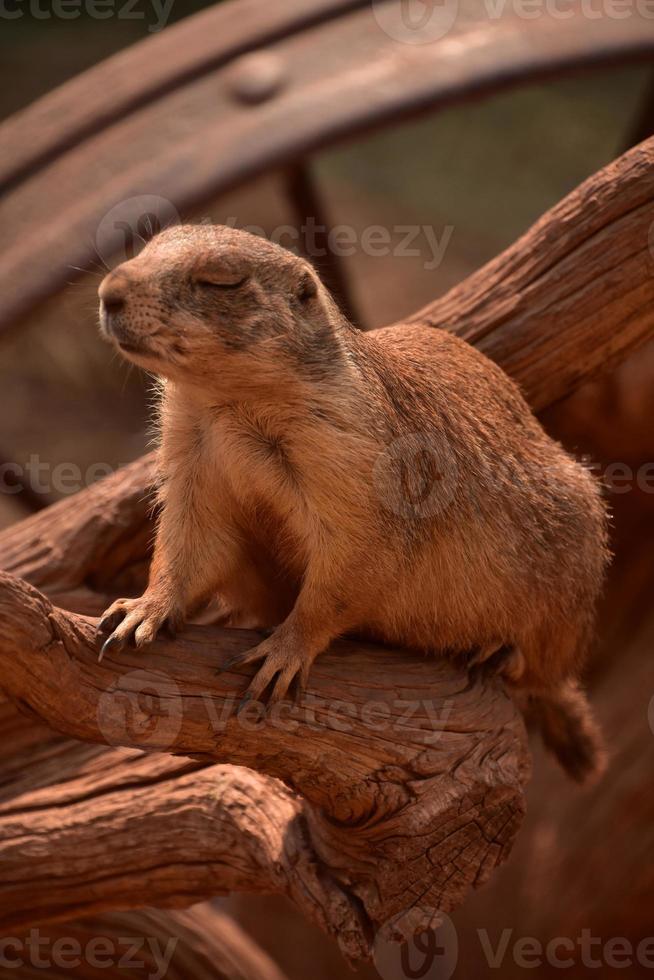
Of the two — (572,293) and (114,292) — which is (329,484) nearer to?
(114,292)

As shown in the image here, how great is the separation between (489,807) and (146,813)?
4.49 feet

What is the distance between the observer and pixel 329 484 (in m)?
3.78

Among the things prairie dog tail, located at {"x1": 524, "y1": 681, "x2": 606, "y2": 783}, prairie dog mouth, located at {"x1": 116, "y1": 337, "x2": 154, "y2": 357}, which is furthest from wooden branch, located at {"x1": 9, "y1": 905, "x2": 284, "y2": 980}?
prairie dog mouth, located at {"x1": 116, "y1": 337, "x2": 154, "y2": 357}

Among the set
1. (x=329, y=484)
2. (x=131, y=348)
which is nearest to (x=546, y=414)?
(x=329, y=484)

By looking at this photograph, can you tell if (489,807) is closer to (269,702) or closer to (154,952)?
(269,702)

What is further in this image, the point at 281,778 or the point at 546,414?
the point at 546,414

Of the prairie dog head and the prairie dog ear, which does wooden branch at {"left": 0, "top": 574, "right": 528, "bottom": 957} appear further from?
the prairie dog ear

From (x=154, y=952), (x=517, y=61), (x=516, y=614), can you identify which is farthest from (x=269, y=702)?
(x=517, y=61)

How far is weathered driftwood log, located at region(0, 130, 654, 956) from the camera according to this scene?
142 inches

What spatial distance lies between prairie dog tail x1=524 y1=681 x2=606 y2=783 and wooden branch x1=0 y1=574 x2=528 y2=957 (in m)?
0.76

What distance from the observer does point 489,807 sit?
13.3ft

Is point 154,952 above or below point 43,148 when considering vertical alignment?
below

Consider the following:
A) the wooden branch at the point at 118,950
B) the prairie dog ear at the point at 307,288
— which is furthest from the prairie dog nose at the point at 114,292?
the wooden branch at the point at 118,950

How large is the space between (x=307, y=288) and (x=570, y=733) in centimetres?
243
